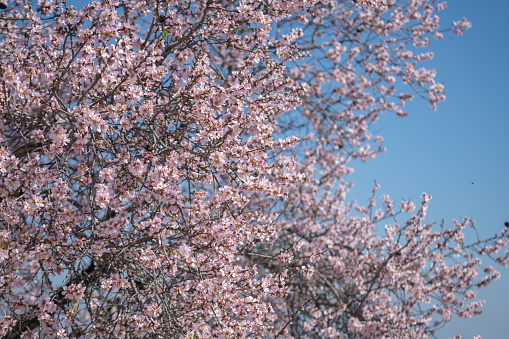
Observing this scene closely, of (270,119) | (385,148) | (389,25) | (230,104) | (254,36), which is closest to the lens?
(230,104)

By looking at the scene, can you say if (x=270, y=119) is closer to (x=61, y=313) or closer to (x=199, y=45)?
(x=199, y=45)

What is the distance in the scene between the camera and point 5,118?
3.91 metres

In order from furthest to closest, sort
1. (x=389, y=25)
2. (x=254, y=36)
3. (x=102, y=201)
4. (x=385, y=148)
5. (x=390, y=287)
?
(x=385, y=148)
(x=389, y=25)
(x=390, y=287)
(x=254, y=36)
(x=102, y=201)

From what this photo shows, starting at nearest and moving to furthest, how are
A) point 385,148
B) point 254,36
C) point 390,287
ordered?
point 254,36 → point 390,287 → point 385,148

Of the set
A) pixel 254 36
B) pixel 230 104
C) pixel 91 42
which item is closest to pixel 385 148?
pixel 254 36

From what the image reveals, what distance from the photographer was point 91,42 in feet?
12.9

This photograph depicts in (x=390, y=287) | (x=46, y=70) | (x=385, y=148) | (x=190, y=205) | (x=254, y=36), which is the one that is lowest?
(x=190, y=205)

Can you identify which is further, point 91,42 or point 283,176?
point 283,176

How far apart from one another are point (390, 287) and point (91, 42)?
21.2 ft

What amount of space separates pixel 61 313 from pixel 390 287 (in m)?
5.68

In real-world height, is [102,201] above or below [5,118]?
below

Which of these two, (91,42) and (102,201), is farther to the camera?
(91,42)

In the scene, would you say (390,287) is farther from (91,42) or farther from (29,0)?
(29,0)

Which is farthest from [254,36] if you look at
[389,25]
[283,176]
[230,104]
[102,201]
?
[389,25]
